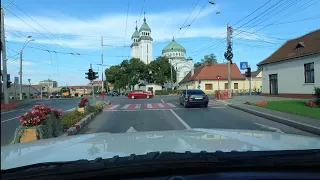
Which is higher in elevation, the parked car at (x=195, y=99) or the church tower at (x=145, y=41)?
the church tower at (x=145, y=41)

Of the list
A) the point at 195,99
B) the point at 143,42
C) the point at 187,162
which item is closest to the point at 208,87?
the point at 143,42

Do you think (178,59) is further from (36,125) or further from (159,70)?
(36,125)

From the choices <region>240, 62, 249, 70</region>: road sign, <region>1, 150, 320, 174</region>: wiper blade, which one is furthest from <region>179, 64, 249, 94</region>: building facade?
<region>1, 150, 320, 174</region>: wiper blade

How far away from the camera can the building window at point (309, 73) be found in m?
31.3

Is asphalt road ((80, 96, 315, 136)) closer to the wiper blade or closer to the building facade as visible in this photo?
the wiper blade

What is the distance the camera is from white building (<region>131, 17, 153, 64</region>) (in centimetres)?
10862

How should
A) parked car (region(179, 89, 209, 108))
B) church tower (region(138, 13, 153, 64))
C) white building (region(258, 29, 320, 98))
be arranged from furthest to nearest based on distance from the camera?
church tower (region(138, 13, 153, 64)), white building (region(258, 29, 320, 98)), parked car (region(179, 89, 209, 108))

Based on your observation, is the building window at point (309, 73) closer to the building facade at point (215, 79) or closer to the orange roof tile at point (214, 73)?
the building facade at point (215, 79)

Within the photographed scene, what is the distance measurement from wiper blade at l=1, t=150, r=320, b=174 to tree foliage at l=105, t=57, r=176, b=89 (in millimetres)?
89881

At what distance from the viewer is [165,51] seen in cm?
11512

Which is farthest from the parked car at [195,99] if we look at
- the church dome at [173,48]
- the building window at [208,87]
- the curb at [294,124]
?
the church dome at [173,48]

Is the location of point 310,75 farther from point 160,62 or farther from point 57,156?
point 160,62

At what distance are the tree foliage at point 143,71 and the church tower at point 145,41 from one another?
11.7 m

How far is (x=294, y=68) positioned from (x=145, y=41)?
78.3 m
